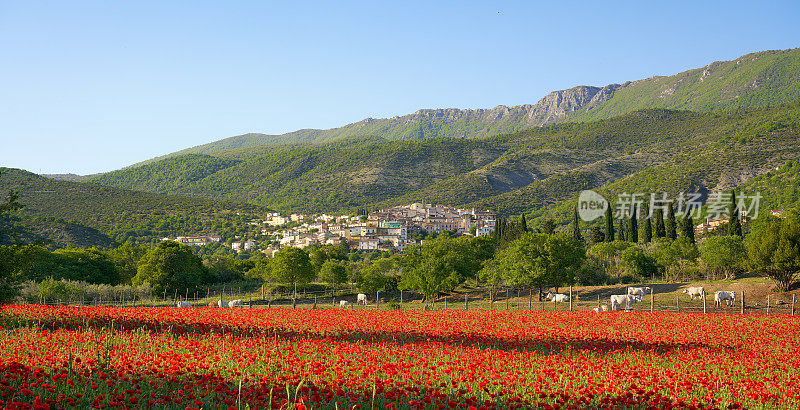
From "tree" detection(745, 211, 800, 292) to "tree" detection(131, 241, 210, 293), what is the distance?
169 ft

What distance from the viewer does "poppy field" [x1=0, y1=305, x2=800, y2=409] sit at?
334 inches

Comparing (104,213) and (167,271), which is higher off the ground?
(104,213)

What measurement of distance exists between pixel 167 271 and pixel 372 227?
115 metres

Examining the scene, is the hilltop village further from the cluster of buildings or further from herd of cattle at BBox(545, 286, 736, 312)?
herd of cattle at BBox(545, 286, 736, 312)

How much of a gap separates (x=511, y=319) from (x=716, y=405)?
16806mm

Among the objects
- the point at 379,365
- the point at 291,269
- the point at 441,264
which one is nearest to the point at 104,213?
the point at 291,269

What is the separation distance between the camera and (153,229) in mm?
136750

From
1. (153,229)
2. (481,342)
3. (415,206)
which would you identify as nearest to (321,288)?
(481,342)

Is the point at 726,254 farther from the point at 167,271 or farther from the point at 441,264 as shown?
the point at 167,271

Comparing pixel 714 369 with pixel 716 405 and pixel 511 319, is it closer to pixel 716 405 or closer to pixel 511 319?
pixel 716 405

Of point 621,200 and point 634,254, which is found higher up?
point 621,200

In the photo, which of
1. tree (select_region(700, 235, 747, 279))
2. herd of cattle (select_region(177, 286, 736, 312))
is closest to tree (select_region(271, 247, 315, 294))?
herd of cattle (select_region(177, 286, 736, 312))

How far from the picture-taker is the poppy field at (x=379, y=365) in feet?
27.9

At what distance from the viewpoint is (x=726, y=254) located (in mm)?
61219
